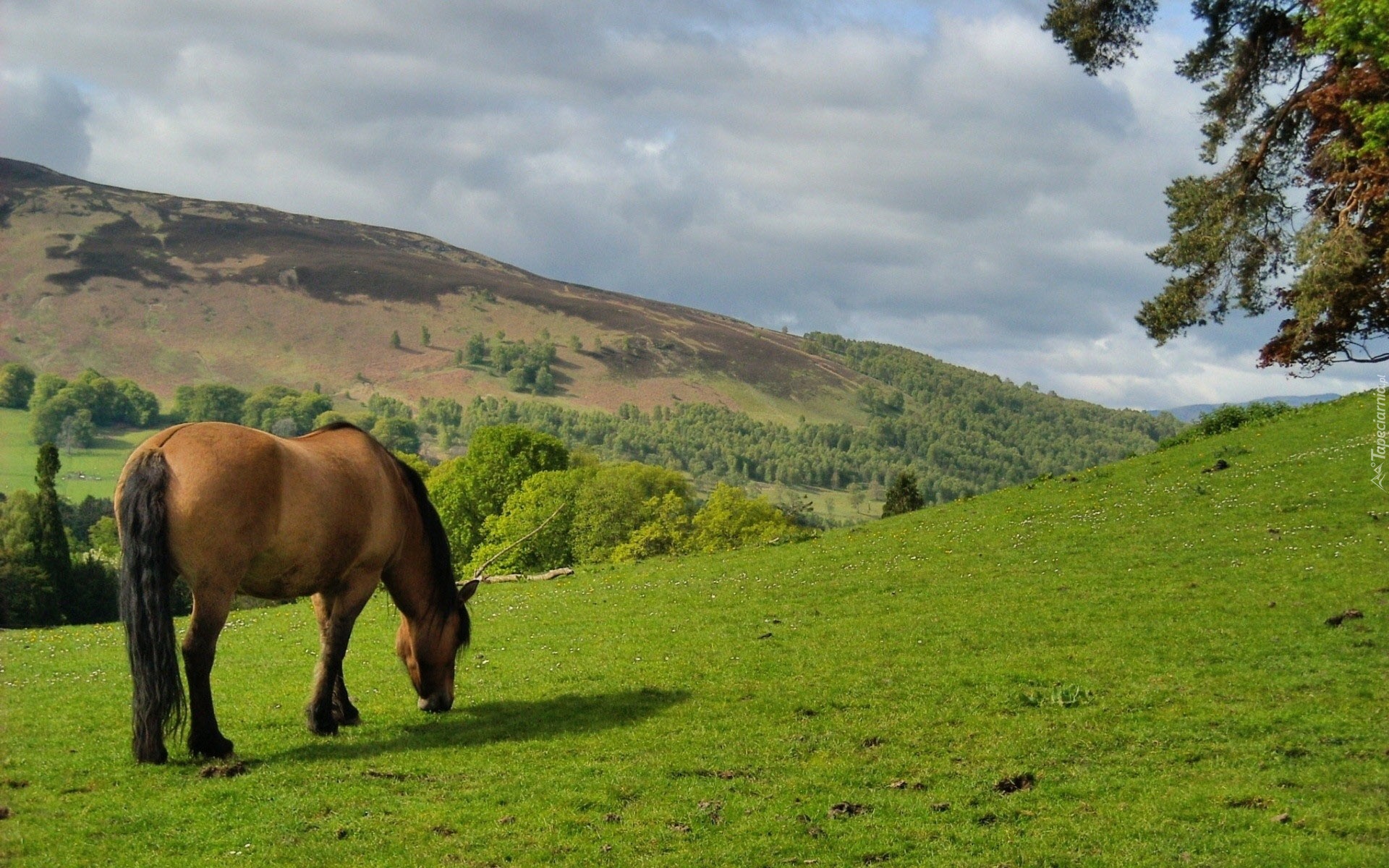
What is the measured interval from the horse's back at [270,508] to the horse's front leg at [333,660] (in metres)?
0.38

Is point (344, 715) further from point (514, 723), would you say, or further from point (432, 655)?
point (514, 723)

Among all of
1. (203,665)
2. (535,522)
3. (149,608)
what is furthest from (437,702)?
(535,522)

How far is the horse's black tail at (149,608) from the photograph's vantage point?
10.5m

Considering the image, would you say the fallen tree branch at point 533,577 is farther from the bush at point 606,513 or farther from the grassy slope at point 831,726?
the bush at point 606,513

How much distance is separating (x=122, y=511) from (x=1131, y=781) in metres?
10.3

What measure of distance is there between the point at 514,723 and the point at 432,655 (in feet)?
4.69

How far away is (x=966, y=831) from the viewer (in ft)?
29.5

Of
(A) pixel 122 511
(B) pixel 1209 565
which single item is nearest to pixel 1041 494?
(B) pixel 1209 565

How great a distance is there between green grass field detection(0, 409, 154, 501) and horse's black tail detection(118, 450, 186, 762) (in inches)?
5252

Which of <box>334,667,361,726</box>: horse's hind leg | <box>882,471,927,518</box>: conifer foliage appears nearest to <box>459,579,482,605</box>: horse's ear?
<box>334,667,361,726</box>: horse's hind leg

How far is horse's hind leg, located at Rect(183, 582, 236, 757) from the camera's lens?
10.9 meters

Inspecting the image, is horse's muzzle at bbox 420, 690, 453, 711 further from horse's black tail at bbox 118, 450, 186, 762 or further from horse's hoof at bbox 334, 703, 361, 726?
horse's black tail at bbox 118, 450, 186, 762

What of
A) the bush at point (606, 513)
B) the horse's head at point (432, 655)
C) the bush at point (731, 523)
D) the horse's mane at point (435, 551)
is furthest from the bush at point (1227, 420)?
the bush at point (606, 513)

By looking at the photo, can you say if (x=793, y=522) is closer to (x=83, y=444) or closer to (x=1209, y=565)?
(x=1209, y=565)
